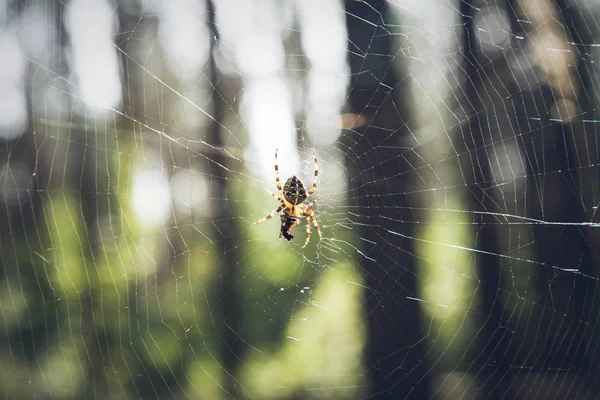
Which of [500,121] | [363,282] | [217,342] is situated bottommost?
[217,342]

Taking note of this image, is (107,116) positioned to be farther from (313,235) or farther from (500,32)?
(500,32)

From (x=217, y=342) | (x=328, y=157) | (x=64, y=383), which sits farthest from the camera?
(x=64, y=383)

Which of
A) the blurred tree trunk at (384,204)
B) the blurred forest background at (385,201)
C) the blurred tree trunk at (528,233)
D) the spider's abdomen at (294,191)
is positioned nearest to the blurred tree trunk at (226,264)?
the blurred forest background at (385,201)

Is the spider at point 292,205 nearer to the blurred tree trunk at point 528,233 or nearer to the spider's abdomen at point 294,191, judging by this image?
the spider's abdomen at point 294,191

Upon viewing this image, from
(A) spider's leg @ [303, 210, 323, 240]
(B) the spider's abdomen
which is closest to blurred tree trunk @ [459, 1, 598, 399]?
(A) spider's leg @ [303, 210, 323, 240]

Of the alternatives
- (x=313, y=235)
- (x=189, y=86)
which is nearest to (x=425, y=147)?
(x=313, y=235)

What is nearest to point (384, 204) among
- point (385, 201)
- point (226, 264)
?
point (385, 201)
